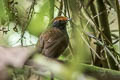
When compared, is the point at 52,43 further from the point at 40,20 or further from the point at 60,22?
the point at 40,20

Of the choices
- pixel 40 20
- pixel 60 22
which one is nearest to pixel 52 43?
pixel 60 22

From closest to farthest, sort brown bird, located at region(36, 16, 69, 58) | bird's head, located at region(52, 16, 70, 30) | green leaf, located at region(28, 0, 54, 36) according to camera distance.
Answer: green leaf, located at region(28, 0, 54, 36) < brown bird, located at region(36, 16, 69, 58) < bird's head, located at region(52, 16, 70, 30)

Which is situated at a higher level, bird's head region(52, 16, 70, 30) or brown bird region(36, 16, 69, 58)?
bird's head region(52, 16, 70, 30)

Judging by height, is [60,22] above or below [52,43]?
above

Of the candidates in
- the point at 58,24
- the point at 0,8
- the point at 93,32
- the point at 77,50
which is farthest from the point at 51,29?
the point at 77,50

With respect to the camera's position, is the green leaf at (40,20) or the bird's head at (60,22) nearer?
the green leaf at (40,20)

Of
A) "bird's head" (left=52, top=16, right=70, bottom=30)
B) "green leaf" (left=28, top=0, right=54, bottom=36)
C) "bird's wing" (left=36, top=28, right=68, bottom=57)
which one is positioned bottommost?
"bird's wing" (left=36, top=28, right=68, bottom=57)

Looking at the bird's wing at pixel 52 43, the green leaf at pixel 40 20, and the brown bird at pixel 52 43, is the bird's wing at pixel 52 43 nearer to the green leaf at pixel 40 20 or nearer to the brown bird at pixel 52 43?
the brown bird at pixel 52 43

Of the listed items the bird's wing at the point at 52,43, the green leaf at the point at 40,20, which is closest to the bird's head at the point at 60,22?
the bird's wing at the point at 52,43

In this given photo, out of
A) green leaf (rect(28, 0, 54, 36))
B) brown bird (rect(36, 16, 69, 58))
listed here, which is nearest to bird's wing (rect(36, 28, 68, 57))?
brown bird (rect(36, 16, 69, 58))

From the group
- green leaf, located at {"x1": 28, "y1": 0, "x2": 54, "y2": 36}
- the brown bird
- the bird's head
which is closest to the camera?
green leaf, located at {"x1": 28, "y1": 0, "x2": 54, "y2": 36}

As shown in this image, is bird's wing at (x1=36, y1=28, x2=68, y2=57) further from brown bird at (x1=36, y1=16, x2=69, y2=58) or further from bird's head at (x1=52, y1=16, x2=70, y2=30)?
bird's head at (x1=52, y1=16, x2=70, y2=30)

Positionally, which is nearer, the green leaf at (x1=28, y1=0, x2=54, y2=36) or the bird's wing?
the green leaf at (x1=28, y1=0, x2=54, y2=36)

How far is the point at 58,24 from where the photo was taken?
2.88 m
